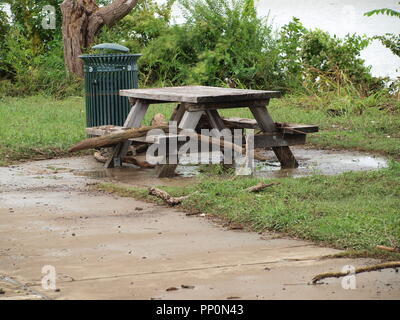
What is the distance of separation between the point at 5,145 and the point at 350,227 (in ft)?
19.6

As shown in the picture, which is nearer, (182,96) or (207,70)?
(182,96)

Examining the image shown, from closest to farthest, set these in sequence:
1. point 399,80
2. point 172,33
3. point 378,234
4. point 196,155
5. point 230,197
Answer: point 378,234 < point 230,197 < point 196,155 < point 399,80 < point 172,33

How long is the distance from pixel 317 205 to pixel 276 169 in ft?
8.45

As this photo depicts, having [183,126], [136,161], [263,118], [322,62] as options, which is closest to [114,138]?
[136,161]

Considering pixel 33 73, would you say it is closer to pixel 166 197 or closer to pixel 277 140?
pixel 277 140

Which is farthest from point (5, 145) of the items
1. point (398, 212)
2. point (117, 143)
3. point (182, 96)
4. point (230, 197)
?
point (398, 212)

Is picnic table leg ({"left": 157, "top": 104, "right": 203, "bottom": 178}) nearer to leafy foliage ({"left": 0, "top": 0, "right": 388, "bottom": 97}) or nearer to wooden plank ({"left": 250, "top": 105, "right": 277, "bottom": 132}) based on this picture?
wooden plank ({"left": 250, "top": 105, "right": 277, "bottom": 132})

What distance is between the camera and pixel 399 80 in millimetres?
16375

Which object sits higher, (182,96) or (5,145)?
(182,96)

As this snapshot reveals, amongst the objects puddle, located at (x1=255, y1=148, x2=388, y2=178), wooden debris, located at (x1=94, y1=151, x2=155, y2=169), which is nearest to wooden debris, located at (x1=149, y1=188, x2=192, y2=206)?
puddle, located at (x1=255, y1=148, x2=388, y2=178)

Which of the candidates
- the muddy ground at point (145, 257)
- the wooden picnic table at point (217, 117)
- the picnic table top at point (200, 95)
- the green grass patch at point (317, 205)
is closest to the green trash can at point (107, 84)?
the wooden picnic table at point (217, 117)

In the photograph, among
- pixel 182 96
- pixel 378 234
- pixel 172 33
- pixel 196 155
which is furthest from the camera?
pixel 172 33

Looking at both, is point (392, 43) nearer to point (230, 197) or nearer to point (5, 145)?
point (5, 145)

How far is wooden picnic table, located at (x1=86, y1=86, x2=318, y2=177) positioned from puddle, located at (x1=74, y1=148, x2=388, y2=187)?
21cm
